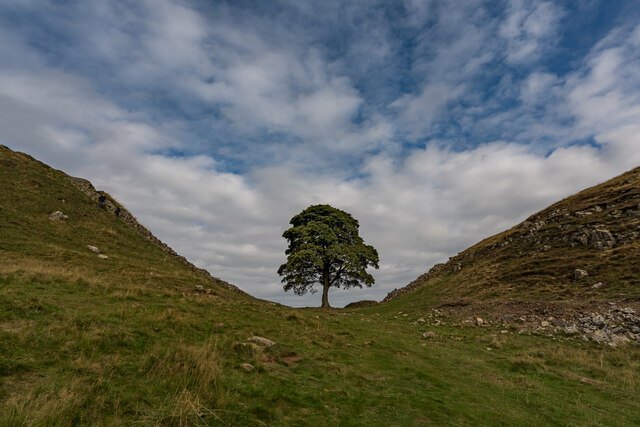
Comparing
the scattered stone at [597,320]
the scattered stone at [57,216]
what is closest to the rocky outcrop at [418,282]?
the scattered stone at [597,320]

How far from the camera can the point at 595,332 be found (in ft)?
60.9

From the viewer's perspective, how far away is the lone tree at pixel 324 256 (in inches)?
1709

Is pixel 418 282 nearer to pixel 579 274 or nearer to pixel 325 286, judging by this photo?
pixel 325 286

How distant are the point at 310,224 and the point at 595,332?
32.6 m

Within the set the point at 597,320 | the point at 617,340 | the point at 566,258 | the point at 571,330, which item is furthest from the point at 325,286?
the point at 617,340

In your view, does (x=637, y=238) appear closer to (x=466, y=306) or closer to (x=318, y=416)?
(x=466, y=306)

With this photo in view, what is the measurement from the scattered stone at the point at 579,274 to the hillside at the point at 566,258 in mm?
71

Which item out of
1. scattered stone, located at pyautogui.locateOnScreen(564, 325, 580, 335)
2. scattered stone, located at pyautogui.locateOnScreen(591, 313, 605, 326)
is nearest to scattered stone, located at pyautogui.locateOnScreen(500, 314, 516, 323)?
scattered stone, located at pyautogui.locateOnScreen(564, 325, 580, 335)

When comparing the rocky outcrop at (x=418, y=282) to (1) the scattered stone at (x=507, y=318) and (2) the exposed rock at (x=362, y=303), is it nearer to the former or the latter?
(2) the exposed rock at (x=362, y=303)

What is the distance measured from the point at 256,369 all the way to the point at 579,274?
30.4 metres

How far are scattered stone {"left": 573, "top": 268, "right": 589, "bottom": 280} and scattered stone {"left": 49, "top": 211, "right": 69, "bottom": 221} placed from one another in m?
54.6

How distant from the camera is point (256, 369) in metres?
9.87

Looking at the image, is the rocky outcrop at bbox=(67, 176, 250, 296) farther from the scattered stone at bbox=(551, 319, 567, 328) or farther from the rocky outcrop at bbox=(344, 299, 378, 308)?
the scattered stone at bbox=(551, 319, 567, 328)

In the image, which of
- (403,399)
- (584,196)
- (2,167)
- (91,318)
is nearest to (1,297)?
(91,318)
